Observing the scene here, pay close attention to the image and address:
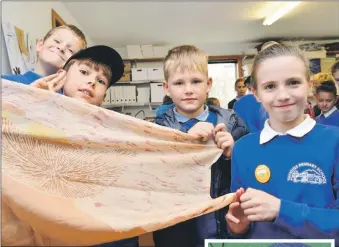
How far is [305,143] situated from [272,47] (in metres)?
0.15

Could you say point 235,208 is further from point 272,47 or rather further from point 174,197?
point 272,47

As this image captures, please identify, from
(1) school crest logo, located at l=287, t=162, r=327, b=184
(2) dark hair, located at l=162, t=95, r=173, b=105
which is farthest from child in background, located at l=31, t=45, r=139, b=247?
(1) school crest logo, located at l=287, t=162, r=327, b=184

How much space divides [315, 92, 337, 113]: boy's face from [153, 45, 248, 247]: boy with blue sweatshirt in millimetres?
126

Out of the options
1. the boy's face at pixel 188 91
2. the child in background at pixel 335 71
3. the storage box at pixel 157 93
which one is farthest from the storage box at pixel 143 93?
the child in background at pixel 335 71

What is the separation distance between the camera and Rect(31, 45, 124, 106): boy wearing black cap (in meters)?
0.56

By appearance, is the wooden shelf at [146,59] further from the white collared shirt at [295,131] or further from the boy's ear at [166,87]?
the white collared shirt at [295,131]

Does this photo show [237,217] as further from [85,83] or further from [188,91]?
[85,83]

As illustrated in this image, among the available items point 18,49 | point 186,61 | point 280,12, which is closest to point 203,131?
point 186,61

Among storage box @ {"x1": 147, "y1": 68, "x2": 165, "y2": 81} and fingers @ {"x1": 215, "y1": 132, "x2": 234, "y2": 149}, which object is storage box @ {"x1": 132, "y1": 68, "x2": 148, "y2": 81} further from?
fingers @ {"x1": 215, "y1": 132, "x2": 234, "y2": 149}

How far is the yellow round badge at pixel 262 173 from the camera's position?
0.47 metres

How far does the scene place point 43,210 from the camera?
45 cm

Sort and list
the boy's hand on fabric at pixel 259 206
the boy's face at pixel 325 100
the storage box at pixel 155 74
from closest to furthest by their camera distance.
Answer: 1. the boy's hand on fabric at pixel 259 206
2. the boy's face at pixel 325 100
3. the storage box at pixel 155 74

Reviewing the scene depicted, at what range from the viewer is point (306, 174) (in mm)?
452

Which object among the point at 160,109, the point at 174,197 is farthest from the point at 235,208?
the point at 160,109
